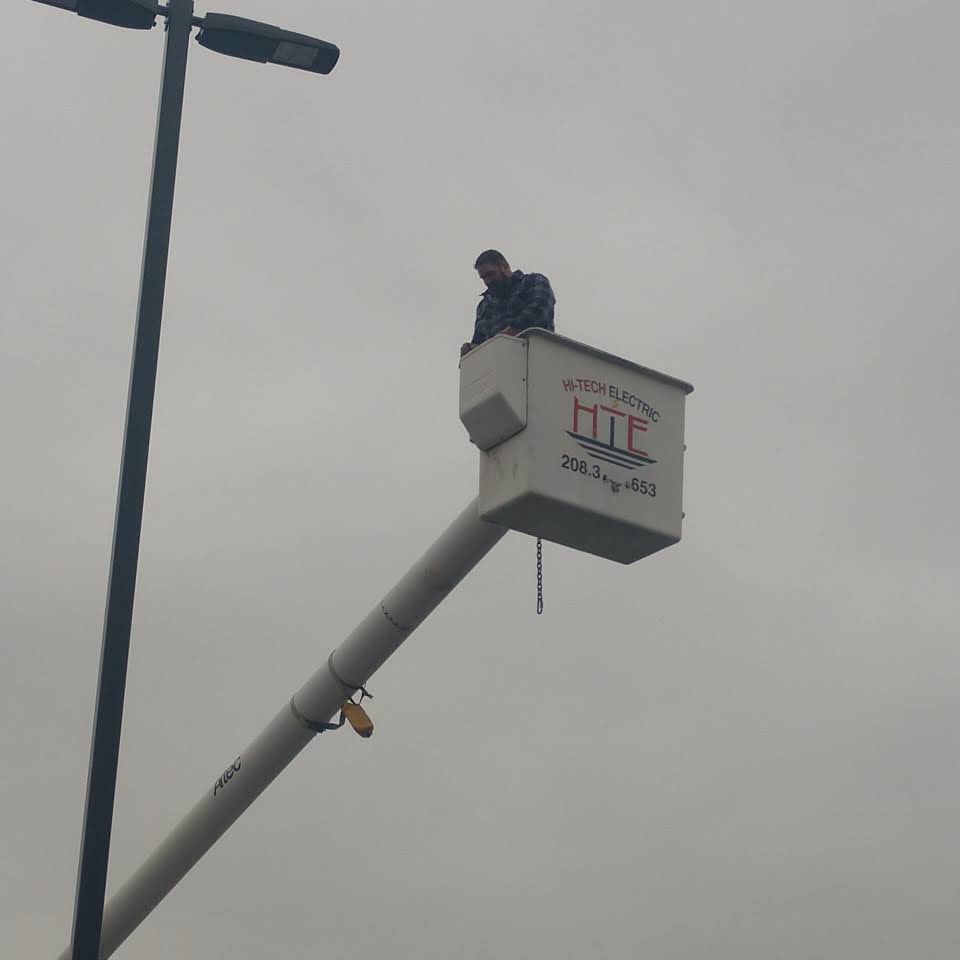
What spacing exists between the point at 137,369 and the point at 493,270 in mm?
2984

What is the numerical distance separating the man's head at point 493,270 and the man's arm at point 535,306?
251 millimetres

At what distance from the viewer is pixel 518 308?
1243 cm

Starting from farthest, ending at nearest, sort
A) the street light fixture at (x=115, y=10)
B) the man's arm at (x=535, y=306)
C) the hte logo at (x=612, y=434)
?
the man's arm at (x=535, y=306), the street light fixture at (x=115, y=10), the hte logo at (x=612, y=434)

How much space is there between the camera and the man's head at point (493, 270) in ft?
41.7

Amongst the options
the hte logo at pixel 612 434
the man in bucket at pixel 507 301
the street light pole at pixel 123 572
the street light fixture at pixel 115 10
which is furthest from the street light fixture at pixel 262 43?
the hte logo at pixel 612 434

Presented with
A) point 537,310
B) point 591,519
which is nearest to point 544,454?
point 591,519

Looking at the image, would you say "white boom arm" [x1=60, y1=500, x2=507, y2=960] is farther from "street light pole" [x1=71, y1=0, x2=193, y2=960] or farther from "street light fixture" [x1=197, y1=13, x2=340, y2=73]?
"street light fixture" [x1=197, y1=13, x2=340, y2=73]

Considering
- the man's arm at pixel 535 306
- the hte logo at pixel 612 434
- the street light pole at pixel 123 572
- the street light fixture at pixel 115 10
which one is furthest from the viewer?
the man's arm at pixel 535 306

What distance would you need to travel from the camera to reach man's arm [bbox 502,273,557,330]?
12.3 meters

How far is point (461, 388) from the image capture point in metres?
11.8

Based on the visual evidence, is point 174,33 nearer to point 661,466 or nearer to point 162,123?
point 162,123

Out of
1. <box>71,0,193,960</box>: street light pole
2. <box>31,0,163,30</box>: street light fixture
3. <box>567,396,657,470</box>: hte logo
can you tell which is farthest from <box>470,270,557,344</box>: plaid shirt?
<box>31,0,163,30</box>: street light fixture

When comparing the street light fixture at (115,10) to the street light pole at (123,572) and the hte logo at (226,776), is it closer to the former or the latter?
the street light pole at (123,572)

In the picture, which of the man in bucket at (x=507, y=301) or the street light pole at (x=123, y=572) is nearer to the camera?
the street light pole at (x=123, y=572)
